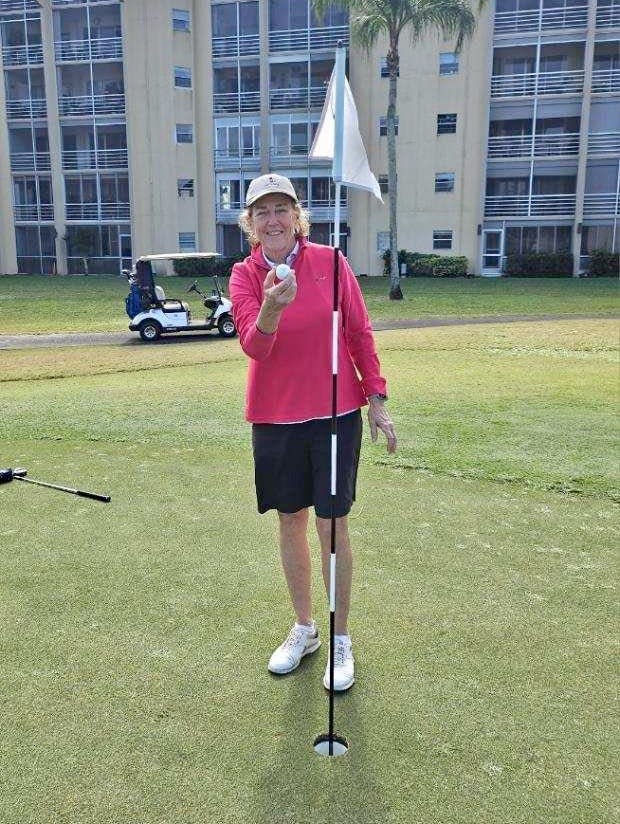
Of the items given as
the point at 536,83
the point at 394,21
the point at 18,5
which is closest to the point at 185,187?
the point at 18,5

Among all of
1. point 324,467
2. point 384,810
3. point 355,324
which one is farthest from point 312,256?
point 384,810

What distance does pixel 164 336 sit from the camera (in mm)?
19422

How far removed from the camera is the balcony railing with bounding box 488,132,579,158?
40.0 meters

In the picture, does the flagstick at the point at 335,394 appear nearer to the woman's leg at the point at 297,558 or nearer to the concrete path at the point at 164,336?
the woman's leg at the point at 297,558

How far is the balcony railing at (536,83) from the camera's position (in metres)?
39.5

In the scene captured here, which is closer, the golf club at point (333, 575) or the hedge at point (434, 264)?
the golf club at point (333, 575)

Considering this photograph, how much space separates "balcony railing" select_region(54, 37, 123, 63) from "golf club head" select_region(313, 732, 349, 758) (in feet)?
157

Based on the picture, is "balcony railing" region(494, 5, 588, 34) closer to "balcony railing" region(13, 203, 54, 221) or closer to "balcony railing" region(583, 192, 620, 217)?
"balcony railing" region(583, 192, 620, 217)

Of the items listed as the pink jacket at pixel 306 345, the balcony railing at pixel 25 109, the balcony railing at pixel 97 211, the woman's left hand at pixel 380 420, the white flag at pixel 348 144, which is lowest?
the woman's left hand at pixel 380 420

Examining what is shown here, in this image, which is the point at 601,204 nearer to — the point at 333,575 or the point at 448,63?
the point at 448,63

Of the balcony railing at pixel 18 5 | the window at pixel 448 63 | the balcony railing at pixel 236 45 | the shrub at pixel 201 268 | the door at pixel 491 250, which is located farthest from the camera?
the balcony railing at pixel 18 5

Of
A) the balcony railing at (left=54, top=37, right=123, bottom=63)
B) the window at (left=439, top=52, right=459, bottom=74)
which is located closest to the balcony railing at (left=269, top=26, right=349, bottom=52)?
the window at (left=439, top=52, right=459, bottom=74)

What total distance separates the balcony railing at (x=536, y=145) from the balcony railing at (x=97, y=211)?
22085mm

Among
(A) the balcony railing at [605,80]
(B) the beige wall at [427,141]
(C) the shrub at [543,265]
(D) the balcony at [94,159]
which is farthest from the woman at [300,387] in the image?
(D) the balcony at [94,159]
